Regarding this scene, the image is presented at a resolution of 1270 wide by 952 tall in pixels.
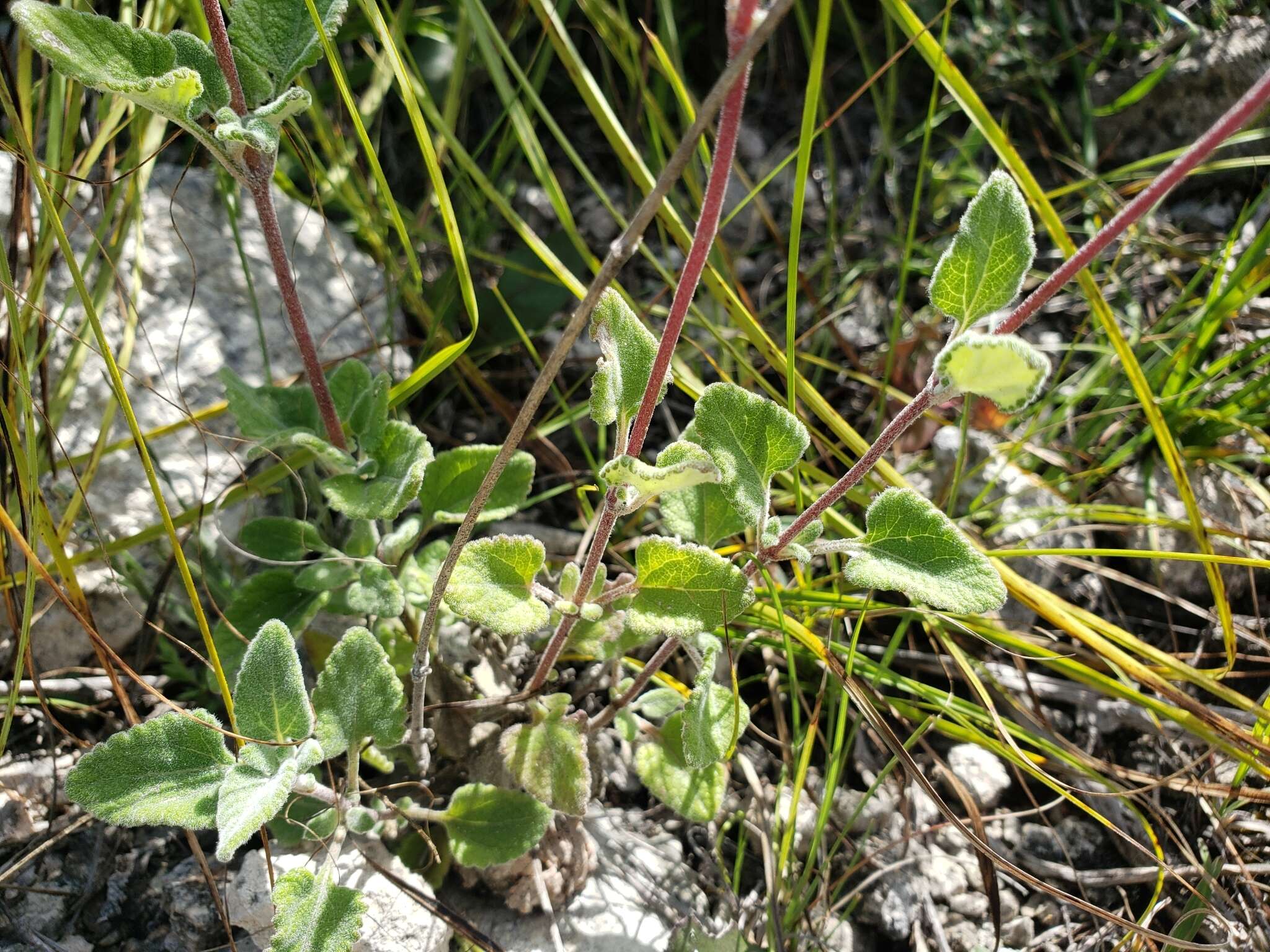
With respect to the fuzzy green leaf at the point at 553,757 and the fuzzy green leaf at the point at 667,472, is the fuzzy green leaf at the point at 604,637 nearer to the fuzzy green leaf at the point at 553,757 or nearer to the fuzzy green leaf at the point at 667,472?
the fuzzy green leaf at the point at 553,757

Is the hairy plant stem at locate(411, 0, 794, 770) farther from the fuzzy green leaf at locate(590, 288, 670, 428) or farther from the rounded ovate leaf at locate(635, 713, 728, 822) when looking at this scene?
the rounded ovate leaf at locate(635, 713, 728, 822)

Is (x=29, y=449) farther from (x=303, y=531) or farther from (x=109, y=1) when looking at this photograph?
(x=109, y=1)

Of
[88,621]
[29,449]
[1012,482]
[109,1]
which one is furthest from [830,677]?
[109,1]

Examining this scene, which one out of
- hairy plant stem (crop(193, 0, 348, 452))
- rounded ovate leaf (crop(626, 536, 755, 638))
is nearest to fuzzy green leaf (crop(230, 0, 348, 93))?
hairy plant stem (crop(193, 0, 348, 452))

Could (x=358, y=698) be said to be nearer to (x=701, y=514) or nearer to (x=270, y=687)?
(x=270, y=687)

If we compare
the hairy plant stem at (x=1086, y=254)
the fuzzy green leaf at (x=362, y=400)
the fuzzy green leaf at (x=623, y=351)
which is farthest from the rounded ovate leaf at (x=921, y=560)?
the fuzzy green leaf at (x=362, y=400)

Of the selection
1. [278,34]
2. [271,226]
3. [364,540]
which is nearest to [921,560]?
[364,540]
